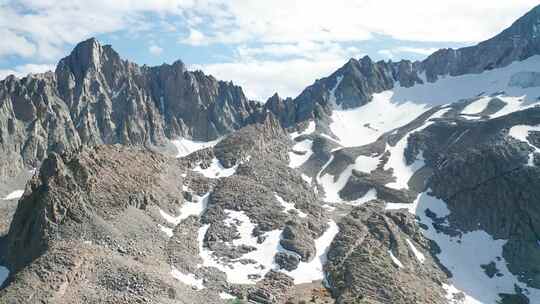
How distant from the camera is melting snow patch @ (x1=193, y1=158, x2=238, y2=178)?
123m

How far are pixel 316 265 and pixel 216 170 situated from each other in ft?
122

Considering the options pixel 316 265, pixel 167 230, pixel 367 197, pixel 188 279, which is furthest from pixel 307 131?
pixel 188 279

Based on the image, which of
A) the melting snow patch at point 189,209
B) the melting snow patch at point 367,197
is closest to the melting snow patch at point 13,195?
the melting snow patch at point 189,209

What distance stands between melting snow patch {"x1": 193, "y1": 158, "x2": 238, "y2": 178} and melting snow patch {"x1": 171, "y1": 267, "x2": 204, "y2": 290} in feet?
126

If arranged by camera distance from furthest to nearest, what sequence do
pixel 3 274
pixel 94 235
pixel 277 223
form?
pixel 277 223 → pixel 3 274 → pixel 94 235

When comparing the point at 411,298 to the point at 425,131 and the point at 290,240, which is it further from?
the point at 425,131

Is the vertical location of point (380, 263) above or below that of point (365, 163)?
below

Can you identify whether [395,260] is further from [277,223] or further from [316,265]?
[277,223]

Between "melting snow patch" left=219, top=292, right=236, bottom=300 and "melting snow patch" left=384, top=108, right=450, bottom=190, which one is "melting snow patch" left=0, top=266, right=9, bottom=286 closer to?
"melting snow patch" left=219, top=292, right=236, bottom=300

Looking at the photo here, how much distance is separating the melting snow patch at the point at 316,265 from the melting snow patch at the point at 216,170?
1057 inches

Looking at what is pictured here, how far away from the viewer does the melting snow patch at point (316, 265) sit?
3652 inches

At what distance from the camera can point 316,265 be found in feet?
320

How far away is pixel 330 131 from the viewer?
200 metres

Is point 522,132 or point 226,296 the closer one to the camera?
point 226,296
